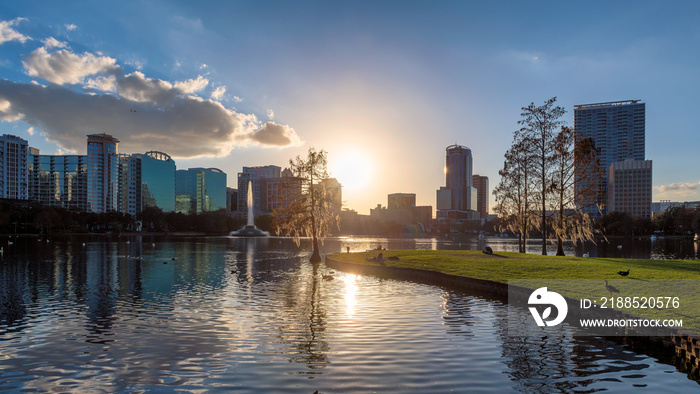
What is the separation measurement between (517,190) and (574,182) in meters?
9.11

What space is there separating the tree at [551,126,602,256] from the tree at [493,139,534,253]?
3453 mm

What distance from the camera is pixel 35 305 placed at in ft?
72.3

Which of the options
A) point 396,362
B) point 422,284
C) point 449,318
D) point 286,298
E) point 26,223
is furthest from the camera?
point 26,223

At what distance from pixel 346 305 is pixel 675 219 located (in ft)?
617

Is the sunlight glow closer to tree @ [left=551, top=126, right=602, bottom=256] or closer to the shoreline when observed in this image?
the shoreline

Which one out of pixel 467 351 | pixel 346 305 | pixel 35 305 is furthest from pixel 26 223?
pixel 467 351

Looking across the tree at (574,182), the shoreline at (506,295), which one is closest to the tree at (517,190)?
the tree at (574,182)

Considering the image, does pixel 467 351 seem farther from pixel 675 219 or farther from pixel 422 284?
pixel 675 219

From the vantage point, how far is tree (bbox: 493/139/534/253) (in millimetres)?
48862

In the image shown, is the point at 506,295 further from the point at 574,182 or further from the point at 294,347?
the point at 574,182

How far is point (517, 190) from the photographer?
172 feet

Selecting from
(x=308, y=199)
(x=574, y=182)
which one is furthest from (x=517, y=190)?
(x=308, y=199)

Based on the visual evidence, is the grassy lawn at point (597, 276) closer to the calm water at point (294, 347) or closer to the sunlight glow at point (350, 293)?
the calm water at point (294, 347)

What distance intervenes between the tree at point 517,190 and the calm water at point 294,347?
28270mm
